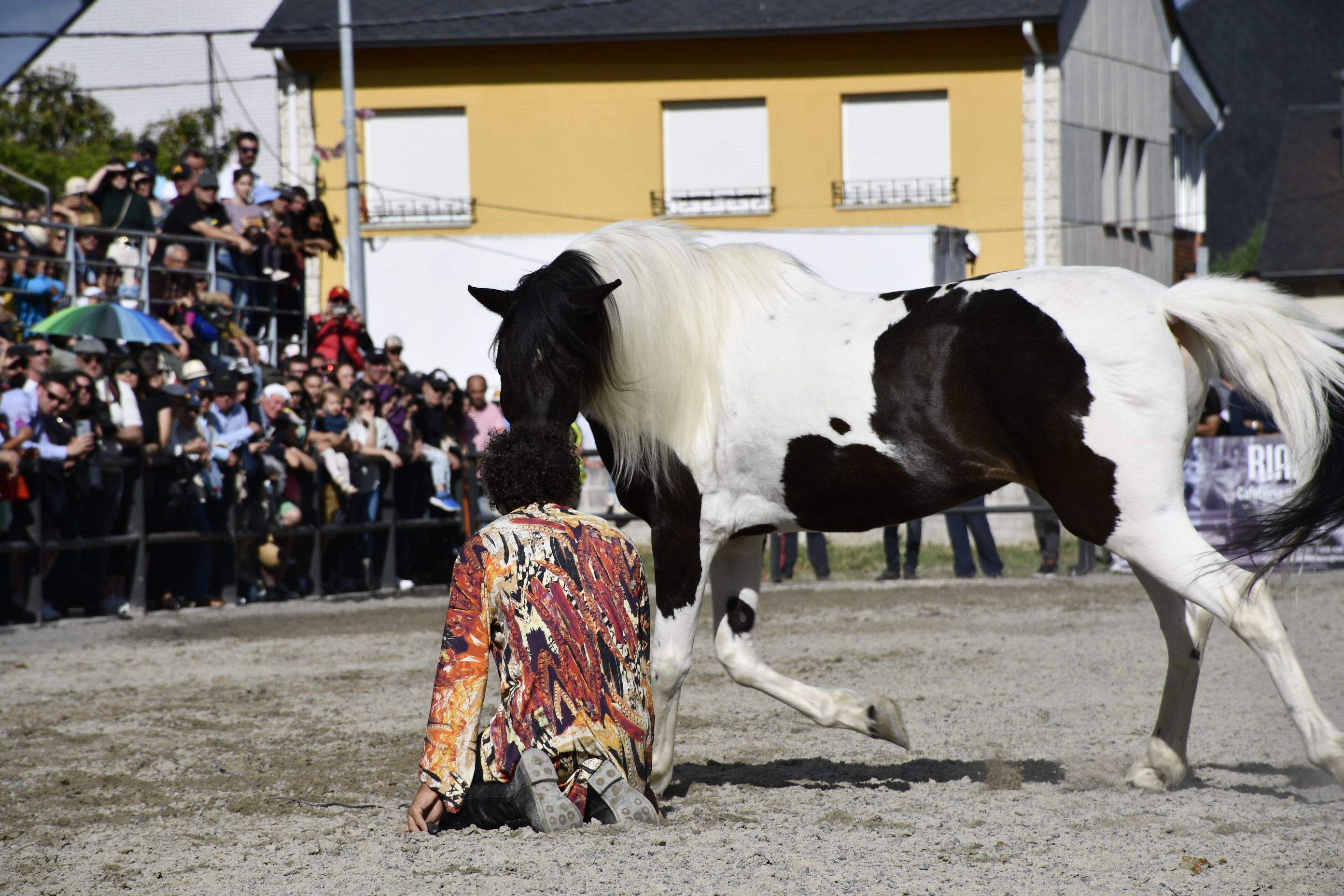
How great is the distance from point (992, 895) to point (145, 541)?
832 cm

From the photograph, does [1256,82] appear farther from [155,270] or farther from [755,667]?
[755,667]

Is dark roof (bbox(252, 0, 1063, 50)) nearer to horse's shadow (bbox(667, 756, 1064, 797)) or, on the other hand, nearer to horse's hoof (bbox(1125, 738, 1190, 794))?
horse's shadow (bbox(667, 756, 1064, 797))

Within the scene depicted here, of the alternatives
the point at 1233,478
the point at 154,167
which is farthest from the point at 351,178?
the point at 1233,478

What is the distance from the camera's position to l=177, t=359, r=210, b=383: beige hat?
11188 mm

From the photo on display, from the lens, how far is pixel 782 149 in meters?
23.5

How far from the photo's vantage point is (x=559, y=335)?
4656 mm

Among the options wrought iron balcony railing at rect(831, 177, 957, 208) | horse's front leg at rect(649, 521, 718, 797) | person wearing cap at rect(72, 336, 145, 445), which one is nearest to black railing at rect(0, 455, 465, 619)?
person wearing cap at rect(72, 336, 145, 445)

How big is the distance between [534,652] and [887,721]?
1482 mm

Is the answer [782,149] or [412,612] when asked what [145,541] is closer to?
[412,612]

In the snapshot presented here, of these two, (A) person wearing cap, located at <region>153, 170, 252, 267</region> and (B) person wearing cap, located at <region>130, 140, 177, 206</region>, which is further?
(B) person wearing cap, located at <region>130, 140, 177, 206</region>

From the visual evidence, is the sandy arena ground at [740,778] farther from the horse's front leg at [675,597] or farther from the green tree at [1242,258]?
the green tree at [1242,258]

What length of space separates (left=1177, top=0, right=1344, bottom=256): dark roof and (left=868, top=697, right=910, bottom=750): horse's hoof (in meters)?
52.1

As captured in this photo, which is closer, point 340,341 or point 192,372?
point 192,372

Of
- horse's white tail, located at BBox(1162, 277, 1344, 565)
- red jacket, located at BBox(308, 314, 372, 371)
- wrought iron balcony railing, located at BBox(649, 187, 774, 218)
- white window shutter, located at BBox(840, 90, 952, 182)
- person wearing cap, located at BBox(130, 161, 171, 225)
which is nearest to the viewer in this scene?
horse's white tail, located at BBox(1162, 277, 1344, 565)
